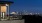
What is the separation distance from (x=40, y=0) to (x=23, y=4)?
3.19 ft

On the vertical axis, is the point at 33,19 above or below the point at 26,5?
below

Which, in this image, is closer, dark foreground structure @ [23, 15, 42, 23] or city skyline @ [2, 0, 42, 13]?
dark foreground structure @ [23, 15, 42, 23]

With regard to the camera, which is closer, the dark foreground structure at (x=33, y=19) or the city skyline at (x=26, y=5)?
the dark foreground structure at (x=33, y=19)

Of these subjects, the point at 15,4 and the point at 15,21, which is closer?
the point at 15,21

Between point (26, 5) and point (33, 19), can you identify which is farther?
point (26, 5)

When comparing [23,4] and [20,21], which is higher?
[23,4]

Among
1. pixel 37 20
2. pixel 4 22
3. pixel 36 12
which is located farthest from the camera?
pixel 36 12

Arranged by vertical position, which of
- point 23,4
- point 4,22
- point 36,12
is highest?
point 23,4

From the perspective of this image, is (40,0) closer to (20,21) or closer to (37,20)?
(37,20)

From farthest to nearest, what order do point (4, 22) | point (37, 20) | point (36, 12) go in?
point (36, 12), point (37, 20), point (4, 22)

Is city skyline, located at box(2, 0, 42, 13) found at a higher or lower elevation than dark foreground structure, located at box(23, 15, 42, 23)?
higher

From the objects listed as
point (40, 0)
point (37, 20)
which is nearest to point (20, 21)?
point (37, 20)

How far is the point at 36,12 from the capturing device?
20.6 ft

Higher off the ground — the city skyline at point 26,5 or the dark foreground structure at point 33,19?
the city skyline at point 26,5
